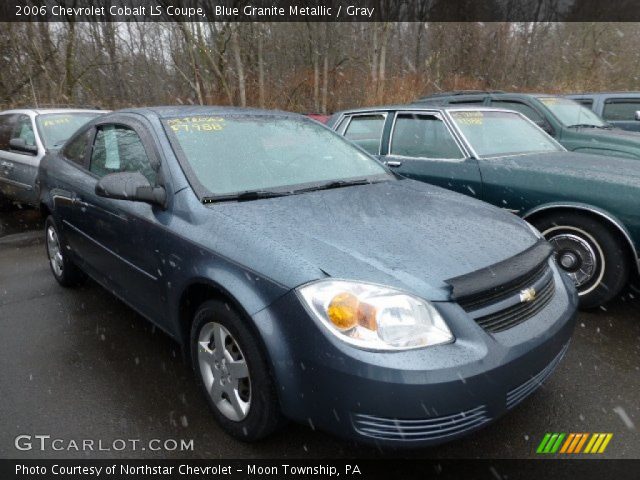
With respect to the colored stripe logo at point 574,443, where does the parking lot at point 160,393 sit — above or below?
below

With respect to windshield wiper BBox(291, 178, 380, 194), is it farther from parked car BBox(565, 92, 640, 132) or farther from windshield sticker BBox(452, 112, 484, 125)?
parked car BBox(565, 92, 640, 132)

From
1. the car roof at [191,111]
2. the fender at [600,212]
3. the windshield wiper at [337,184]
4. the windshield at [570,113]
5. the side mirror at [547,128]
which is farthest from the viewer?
the windshield at [570,113]

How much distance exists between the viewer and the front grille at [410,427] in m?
1.77

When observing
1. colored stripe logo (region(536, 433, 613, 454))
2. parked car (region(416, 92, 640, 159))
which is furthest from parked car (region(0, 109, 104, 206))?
colored stripe logo (region(536, 433, 613, 454))

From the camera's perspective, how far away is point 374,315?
1787 millimetres

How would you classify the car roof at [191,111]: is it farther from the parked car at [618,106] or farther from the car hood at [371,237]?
the parked car at [618,106]

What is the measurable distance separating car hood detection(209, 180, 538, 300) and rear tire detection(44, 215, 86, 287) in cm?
245

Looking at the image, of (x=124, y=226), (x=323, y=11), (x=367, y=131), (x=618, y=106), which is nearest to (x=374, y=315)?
(x=124, y=226)

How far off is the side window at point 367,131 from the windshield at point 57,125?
162 inches

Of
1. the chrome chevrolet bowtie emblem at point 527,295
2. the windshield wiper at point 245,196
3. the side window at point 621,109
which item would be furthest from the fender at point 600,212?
the side window at point 621,109

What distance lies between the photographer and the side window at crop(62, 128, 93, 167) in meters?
3.71

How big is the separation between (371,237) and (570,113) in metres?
6.28

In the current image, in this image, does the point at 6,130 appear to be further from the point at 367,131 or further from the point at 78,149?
the point at 367,131

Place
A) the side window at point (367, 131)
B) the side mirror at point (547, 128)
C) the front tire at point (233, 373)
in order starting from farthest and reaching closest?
the side mirror at point (547, 128)
the side window at point (367, 131)
the front tire at point (233, 373)
